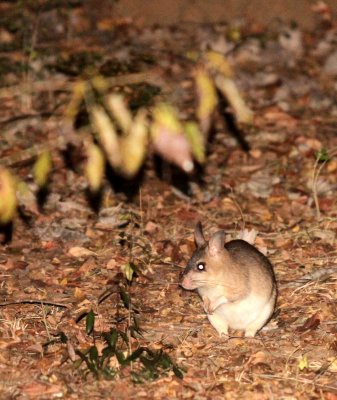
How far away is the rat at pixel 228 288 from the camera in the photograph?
252 inches

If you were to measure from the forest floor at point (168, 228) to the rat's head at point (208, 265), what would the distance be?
42 centimetres

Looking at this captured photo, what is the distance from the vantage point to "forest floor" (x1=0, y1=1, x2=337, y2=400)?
5938 millimetres

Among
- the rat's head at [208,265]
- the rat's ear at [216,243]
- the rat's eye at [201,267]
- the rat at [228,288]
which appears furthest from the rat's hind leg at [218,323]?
the rat's ear at [216,243]

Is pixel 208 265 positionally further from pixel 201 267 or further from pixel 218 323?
pixel 218 323

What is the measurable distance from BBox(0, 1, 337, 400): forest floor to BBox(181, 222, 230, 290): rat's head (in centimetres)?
42

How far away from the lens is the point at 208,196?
8883mm

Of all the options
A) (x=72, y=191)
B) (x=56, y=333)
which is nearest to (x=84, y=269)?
(x=56, y=333)

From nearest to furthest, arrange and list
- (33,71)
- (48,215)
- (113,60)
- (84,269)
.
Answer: (84,269)
(48,215)
(33,71)
(113,60)

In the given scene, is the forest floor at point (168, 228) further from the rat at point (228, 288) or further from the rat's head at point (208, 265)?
the rat's head at point (208, 265)

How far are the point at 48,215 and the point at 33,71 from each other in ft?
10.5

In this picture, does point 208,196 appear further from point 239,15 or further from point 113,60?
point 239,15

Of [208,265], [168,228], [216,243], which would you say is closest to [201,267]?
[208,265]

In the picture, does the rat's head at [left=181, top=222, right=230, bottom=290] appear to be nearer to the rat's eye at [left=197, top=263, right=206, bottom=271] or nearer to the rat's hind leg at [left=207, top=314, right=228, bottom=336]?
the rat's eye at [left=197, top=263, right=206, bottom=271]

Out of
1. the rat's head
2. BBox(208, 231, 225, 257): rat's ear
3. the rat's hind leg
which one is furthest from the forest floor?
BBox(208, 231, 225, 257): rat's ear
